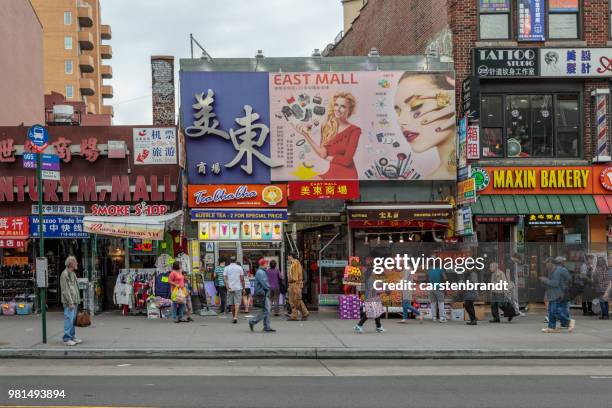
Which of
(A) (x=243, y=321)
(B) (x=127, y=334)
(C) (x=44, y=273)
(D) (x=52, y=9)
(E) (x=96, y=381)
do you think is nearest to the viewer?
(E) (x=96, y=381)

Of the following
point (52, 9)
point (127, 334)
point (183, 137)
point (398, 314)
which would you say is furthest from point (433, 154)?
point (52, 9)

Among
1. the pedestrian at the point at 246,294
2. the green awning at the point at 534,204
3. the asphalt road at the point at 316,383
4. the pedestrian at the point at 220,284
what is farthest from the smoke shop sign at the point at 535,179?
the asphalt road at the point at 316,383

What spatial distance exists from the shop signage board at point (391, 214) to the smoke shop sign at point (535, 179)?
1766 millimetres

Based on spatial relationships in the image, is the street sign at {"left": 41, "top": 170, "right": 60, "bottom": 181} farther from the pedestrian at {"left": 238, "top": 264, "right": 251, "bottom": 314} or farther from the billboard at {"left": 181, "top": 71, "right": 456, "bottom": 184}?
the pedestrian at {"left": 238, "top": 264, "right": 251, "bottom": 314}

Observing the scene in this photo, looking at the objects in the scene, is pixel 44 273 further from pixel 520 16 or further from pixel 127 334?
pixel 520 16

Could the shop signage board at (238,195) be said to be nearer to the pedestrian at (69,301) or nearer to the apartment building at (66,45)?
the pedestrian at (69,301)

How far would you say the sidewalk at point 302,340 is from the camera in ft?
44.9

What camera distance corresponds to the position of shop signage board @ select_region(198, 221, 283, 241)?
20312 millimetres

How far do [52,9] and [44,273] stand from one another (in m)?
62.1

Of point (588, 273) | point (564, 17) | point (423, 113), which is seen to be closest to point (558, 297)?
point (588, 273)

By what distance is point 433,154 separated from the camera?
69.2 feet

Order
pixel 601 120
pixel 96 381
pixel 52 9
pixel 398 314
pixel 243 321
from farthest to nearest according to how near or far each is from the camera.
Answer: pixel 52 9 < pixel 601 120 < pixel 398 314 < pixel 243 321 < pixel 96 381

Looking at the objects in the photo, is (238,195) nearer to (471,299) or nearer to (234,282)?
(234,282)

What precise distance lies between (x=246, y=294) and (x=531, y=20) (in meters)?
11.7
